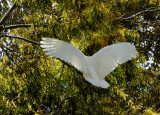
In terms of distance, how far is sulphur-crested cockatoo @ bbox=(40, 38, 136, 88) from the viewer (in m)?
1.90

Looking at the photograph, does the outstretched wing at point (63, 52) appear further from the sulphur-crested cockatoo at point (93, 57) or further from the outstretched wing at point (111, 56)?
the outstretched wing at point (111, 56)

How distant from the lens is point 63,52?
6.40ft

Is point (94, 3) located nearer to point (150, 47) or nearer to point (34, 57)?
point (34, 57)

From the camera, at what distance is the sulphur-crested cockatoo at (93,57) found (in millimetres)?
1898

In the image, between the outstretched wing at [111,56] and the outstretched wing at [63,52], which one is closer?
the outstretched wing at [63,52]

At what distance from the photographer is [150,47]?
5.92 meters

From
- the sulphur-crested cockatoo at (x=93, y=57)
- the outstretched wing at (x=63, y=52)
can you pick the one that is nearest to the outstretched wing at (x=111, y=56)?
the sulphur-crested cockatoo at (x=93, y=57)

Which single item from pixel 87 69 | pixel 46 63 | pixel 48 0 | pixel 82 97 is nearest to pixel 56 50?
pixel 87 69

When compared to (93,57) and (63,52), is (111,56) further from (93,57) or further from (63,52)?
(63,52)

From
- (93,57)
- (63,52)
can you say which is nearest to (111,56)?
(93,57)

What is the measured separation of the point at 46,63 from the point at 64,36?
31 cm

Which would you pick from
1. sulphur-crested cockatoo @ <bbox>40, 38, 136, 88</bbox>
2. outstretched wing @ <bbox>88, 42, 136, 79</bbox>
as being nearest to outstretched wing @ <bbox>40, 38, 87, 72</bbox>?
sulphur-crested cockatoo @ <bbox>40, 38, 136, 88</bbox>

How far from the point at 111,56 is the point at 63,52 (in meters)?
0.75

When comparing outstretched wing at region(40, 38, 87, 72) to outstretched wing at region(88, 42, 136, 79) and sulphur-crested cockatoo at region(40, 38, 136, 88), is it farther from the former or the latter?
outstretched wing at region(88, 42, 136, 79)
